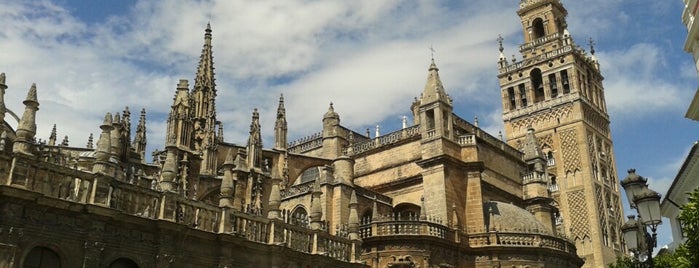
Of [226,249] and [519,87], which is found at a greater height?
[519,87]

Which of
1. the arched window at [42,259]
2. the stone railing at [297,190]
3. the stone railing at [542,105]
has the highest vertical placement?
the stone railing at [542,105]

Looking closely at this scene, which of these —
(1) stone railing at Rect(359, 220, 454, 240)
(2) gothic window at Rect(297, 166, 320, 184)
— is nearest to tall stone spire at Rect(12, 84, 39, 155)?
(1) stone railing at Rect(359, 220, 454, 240)

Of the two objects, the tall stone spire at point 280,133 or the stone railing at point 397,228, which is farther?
the tall stone spire at point 280,133

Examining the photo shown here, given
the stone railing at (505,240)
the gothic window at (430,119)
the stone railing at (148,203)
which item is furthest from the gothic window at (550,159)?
the stone railing at (148,203)

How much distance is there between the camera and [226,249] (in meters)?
17.0

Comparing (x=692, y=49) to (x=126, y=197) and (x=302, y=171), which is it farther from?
(x=302, y=171)

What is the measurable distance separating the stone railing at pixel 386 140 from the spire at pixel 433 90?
Answer: 275cm

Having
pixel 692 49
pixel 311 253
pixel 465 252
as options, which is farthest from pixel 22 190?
pixel 465 252

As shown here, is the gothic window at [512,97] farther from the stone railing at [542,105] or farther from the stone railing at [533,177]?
the stone railing at [533,177]

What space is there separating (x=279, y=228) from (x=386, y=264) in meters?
8.19

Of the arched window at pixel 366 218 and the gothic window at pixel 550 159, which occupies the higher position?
the gothic window at pixel 550 159

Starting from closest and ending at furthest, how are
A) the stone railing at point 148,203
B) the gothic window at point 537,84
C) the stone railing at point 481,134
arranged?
the stone railing at point 148,203
the stone railing at point 481,134
the gothic window at point 537,84

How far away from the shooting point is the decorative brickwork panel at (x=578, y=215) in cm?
4797

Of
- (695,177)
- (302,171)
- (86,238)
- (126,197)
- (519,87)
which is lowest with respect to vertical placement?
(86,238)
